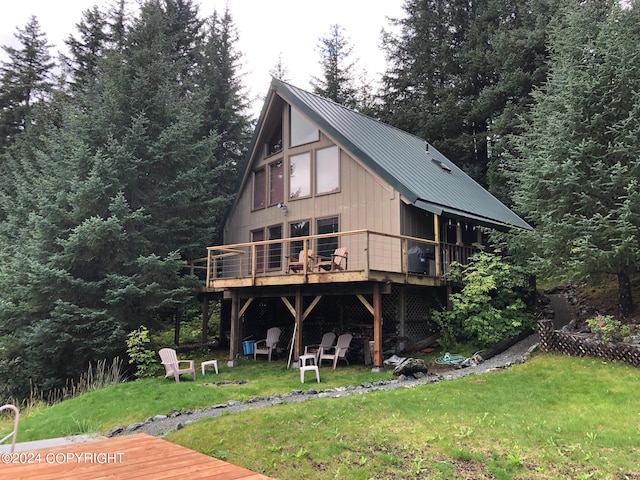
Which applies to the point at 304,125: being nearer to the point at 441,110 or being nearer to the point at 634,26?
the point at 634,26

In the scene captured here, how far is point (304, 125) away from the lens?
15312 mm

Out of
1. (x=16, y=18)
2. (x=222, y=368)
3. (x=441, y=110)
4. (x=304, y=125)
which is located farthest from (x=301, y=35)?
(x=222, y=368)

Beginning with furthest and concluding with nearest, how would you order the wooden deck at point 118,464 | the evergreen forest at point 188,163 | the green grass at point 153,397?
the evergreen forest at point 188,163
the green grass at point 153,397
the wooden deck at point 118,464

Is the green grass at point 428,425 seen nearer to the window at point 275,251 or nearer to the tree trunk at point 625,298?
the tree trunk at point 625,298

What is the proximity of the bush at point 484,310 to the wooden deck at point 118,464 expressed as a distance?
363 inches

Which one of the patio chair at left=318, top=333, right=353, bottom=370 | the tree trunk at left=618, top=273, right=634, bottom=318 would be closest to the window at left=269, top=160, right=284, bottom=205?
the patio chair at left=318, top=333, right=353, bottom=370

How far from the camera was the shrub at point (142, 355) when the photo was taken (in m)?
12.3

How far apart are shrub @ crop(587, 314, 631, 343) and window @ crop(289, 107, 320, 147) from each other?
901cm

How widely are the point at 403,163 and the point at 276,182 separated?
14.2 ft

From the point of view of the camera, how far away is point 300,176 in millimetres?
15320

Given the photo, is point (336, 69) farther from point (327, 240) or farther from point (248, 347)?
point (248, 347)

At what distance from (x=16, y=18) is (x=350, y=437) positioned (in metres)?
32.7

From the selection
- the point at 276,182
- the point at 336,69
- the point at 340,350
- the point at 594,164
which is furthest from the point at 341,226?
the point at 336,69

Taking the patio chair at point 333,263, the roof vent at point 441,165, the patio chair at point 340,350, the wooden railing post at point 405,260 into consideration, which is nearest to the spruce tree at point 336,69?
the roof vent at point 441,165
